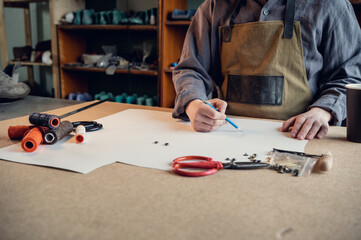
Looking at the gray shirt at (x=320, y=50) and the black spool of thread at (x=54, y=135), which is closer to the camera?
the black spool of thread at (x=54, y=135)

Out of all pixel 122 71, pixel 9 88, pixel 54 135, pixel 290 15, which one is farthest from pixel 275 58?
pixel 122 71

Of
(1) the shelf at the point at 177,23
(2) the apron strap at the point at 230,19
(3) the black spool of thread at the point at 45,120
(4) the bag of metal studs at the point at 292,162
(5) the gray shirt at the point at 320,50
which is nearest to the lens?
(4) the bag of metal studs at the point at 292,162

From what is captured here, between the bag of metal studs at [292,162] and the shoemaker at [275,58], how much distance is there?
0.28m

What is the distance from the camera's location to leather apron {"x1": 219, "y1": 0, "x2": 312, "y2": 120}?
105 cm

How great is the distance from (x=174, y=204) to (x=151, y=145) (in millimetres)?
287

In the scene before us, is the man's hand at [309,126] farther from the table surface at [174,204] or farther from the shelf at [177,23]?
the shelf at [177,23]

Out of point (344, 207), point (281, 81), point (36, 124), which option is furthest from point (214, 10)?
point (344, 207)

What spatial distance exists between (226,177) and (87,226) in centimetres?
26

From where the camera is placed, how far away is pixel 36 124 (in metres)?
0.72

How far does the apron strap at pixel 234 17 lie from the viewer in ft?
3.36

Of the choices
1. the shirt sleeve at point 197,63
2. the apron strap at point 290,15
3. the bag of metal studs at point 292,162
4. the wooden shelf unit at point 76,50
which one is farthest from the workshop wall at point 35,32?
the bag of metal studs at point 292,162

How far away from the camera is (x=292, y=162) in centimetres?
63

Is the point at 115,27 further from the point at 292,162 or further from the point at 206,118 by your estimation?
the point at 292,162

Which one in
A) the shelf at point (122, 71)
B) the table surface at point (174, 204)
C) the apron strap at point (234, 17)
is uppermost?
the apron strap at point (234, 17)
